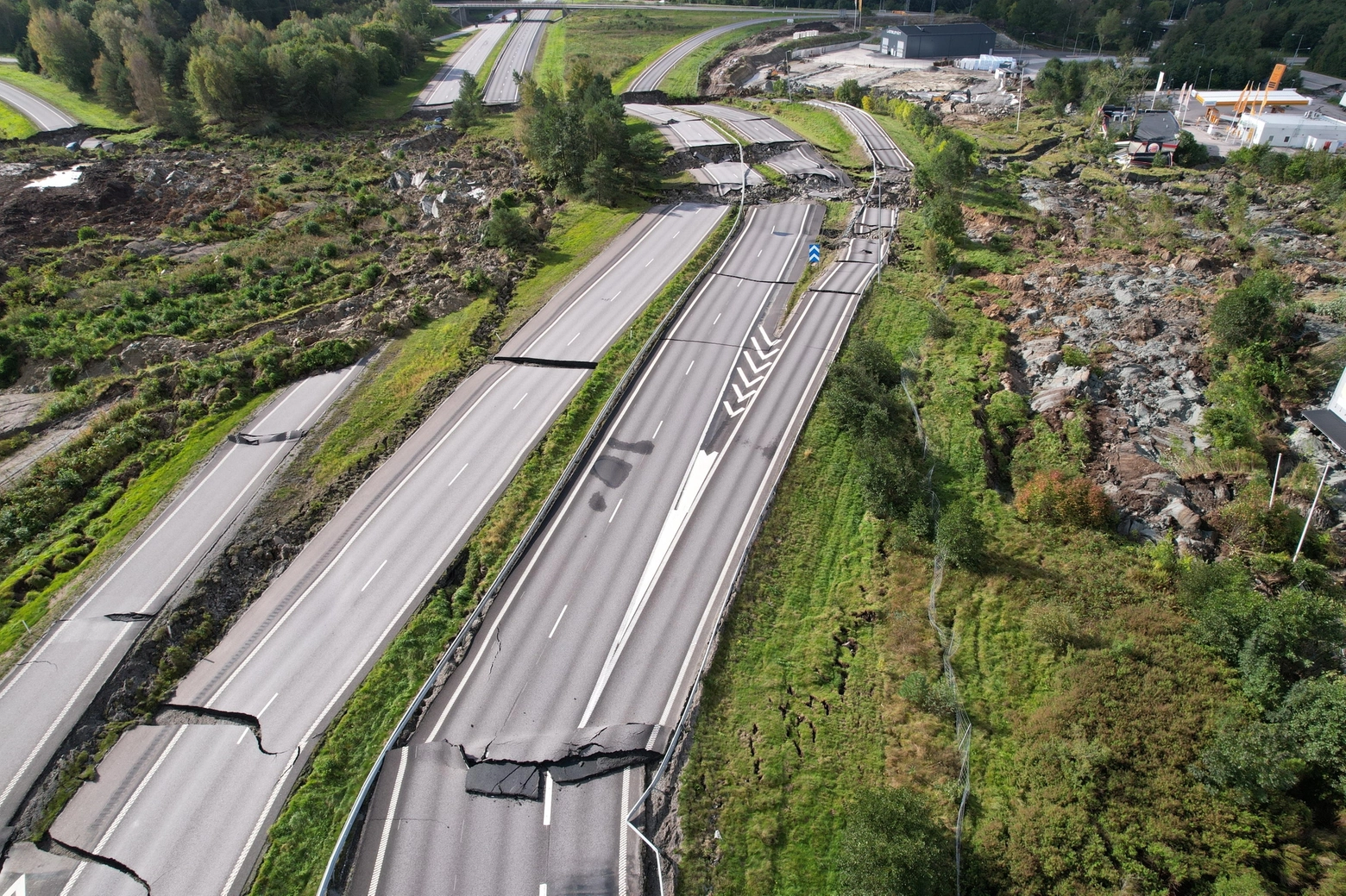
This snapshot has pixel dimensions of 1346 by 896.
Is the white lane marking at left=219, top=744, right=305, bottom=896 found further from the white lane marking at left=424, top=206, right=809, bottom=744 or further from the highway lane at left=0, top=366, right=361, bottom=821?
the highway lane at left=0, top=366, right=361, bottom=821

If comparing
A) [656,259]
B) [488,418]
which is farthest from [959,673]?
[656,259]

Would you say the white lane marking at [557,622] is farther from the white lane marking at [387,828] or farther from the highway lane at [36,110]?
the highway lane at [36,110]

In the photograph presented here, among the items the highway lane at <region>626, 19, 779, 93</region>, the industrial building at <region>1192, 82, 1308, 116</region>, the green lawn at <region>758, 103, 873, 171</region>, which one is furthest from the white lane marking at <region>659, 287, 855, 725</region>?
the industrial building at <region>1192, 82, 1308, 116</region>

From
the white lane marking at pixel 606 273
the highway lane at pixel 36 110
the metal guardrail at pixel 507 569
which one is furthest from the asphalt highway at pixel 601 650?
the highway lane at pixel 36 110

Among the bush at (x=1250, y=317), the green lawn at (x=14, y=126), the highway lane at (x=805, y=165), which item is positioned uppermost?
the green lawn at (x=14, y=126)

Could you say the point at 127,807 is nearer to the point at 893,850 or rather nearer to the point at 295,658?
the point at 295,658

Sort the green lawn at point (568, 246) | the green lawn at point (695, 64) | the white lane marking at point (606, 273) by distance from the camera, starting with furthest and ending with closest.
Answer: the green lawn at point (695, 64)
the green lawn at point (568, 246)
the white lane marking at point (606, 273)

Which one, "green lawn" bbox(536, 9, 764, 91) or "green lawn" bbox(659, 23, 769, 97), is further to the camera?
"green lawn" bbox(536, 9, 764, 91)
